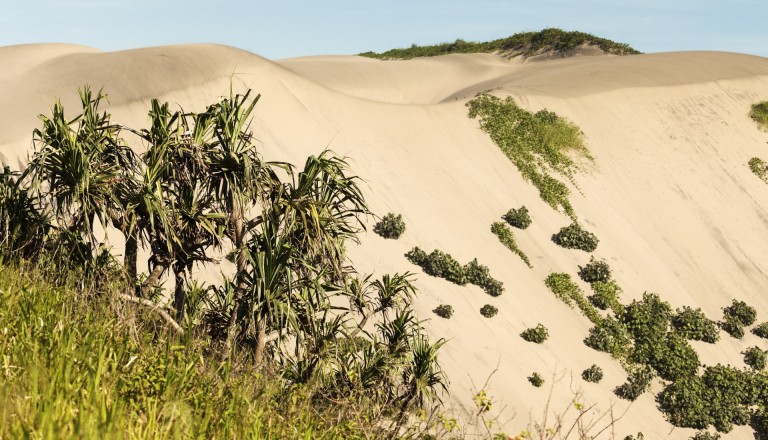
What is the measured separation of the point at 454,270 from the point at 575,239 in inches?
339

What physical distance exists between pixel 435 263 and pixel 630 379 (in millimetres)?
9279

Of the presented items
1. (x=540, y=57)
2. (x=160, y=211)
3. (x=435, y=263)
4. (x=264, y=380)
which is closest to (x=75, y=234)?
(x=160, y=211)

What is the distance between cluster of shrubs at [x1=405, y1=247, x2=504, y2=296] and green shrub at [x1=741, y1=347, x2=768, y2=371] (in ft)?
38.3

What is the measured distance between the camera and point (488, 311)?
31938mm

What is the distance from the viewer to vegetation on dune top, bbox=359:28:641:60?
7988 centimetres

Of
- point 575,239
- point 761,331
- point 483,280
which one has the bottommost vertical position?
point 761,331

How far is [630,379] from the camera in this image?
31953 millimetres

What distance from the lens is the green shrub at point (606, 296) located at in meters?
35.5

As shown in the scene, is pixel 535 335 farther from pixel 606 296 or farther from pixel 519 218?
pixel 519 218

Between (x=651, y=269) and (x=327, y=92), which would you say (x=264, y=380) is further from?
(x=327, y=92)

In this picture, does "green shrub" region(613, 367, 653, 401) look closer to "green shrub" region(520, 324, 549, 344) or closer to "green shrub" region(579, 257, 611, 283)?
"green shrub" region(520, 324, 549, 344)

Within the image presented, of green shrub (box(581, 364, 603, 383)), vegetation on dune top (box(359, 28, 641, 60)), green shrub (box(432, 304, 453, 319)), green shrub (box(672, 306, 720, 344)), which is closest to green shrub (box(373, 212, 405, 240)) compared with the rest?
green shrub (box(432, 304, 453, 319))

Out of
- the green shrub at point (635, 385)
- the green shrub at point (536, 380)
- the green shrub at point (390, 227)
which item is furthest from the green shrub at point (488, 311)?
the green shrub at point (635, 385)

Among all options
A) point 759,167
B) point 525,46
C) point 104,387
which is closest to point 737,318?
point 759,167
